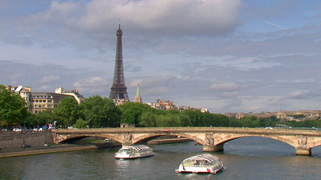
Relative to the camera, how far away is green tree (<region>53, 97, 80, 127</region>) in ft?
344

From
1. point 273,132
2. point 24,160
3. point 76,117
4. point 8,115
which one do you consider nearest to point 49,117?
point 76,117

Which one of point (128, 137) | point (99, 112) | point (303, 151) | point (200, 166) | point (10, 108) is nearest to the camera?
point (200, 166)

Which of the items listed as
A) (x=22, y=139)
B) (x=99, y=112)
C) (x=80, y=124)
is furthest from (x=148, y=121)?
(x=22, y=139)

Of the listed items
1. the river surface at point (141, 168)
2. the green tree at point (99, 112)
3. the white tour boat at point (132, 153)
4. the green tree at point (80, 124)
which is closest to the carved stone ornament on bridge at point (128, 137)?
the white tour boat at point (132, 153)

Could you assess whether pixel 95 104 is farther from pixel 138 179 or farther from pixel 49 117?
pixel 138 179

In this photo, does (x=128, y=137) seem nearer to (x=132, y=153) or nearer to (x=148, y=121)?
(x=132, y=153)

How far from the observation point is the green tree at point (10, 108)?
278 ft

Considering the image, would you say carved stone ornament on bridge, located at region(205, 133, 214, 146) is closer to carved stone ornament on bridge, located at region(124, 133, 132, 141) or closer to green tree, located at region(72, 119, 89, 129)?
carved stone ornament on bridge, located at region(124, 133, 132, 141)

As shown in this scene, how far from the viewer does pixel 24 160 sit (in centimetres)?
6216

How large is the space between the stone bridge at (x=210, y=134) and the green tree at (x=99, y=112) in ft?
59.2

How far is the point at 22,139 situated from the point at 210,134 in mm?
35155

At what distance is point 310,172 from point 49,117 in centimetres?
8217

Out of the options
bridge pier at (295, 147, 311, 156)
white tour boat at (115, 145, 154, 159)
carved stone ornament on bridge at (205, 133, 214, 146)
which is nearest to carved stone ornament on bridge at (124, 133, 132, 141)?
white tour boat at (115, 145, 154, 159)

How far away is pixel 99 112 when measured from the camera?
106938 millimetres
